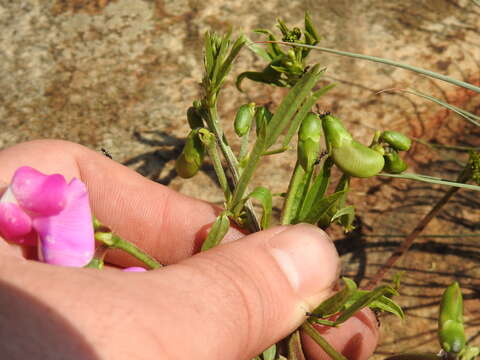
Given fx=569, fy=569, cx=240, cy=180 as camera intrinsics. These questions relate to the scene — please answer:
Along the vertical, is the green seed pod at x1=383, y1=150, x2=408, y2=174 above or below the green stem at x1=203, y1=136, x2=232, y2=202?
above

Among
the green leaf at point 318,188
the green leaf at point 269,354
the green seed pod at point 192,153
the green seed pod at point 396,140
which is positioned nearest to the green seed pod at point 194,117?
the green seed pod at point 192,153

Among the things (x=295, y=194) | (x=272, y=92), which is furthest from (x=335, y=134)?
(x=272, y=92)

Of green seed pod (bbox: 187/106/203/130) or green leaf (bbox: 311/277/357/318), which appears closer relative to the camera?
green leaf (bbox: 311/277/357/318)

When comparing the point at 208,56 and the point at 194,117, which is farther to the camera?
the point at 194,117

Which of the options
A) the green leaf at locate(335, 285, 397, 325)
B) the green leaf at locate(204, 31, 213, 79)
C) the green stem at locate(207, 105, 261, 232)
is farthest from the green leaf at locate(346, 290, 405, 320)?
the green leaf at locate(204, 31, 213, 79)

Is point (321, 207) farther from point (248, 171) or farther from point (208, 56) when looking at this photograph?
point (208, 56)

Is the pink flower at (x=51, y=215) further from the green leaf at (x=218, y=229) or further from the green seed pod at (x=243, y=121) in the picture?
the green seed pod at (x=243, y=121)

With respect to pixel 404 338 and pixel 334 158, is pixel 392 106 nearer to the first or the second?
pixel 404 338

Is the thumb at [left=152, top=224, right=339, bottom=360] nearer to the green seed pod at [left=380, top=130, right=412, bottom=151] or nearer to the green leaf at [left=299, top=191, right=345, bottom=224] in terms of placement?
the green leaf at [left=299, top=191, right=345, bottom=224]
